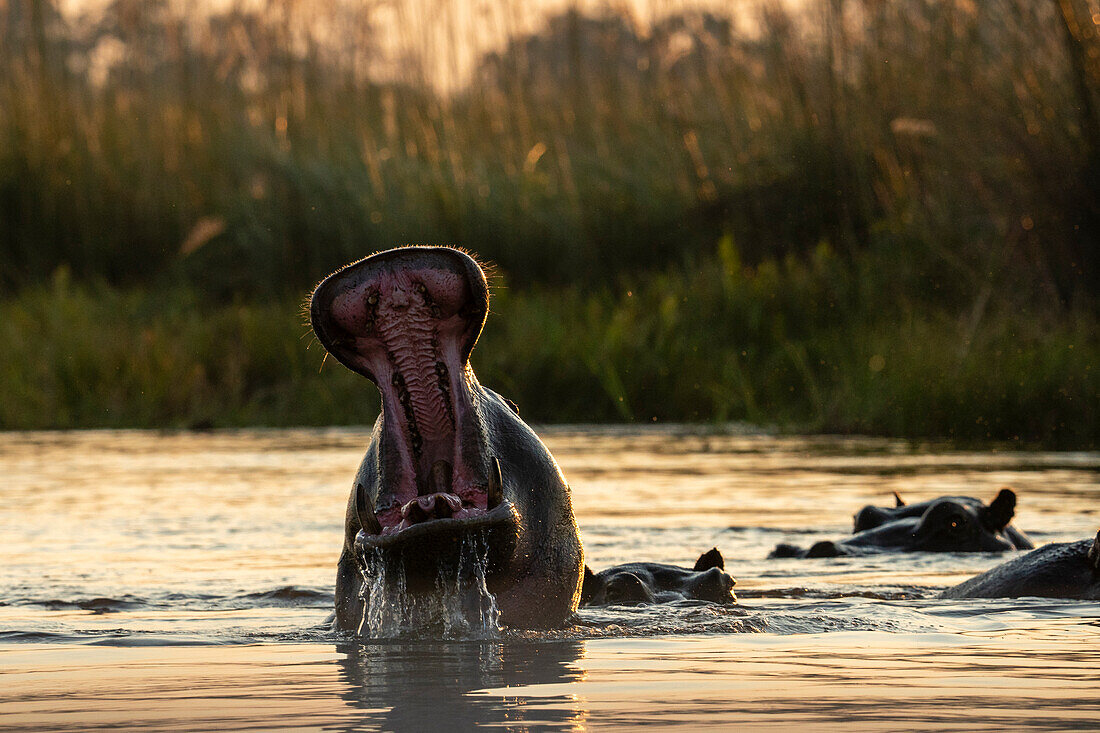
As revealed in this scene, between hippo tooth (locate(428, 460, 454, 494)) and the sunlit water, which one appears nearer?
the sunlit water

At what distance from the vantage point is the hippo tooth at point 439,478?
3.07 metres

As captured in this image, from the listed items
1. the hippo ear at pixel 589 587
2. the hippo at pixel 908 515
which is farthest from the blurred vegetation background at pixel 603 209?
the hippo ear at pixel 589 587

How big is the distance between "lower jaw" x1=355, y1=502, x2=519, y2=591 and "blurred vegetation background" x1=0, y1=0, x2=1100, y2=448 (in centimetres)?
542

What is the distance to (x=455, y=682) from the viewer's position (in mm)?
2816

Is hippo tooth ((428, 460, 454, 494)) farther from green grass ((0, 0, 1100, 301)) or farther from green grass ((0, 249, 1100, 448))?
green grass ((0, 0, 1100, 301))

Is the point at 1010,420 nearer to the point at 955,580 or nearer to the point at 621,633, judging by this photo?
the point at 955,580

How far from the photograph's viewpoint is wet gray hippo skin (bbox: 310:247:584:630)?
113 inches

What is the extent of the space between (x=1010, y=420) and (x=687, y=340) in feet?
6.15

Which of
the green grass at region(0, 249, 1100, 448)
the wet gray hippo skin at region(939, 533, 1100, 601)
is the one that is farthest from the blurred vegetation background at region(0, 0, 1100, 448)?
the wet gray hippo skin at region(939, 533, 1100, 601)

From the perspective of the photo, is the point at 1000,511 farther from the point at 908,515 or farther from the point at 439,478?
the point at 439,478

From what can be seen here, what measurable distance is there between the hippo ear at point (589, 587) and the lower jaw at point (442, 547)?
2.88 ft

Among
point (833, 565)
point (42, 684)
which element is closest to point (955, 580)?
point (833, 565)

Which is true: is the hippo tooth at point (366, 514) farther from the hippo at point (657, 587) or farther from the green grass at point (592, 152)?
the green grass at point (592, 152)

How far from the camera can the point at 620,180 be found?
11.1m
